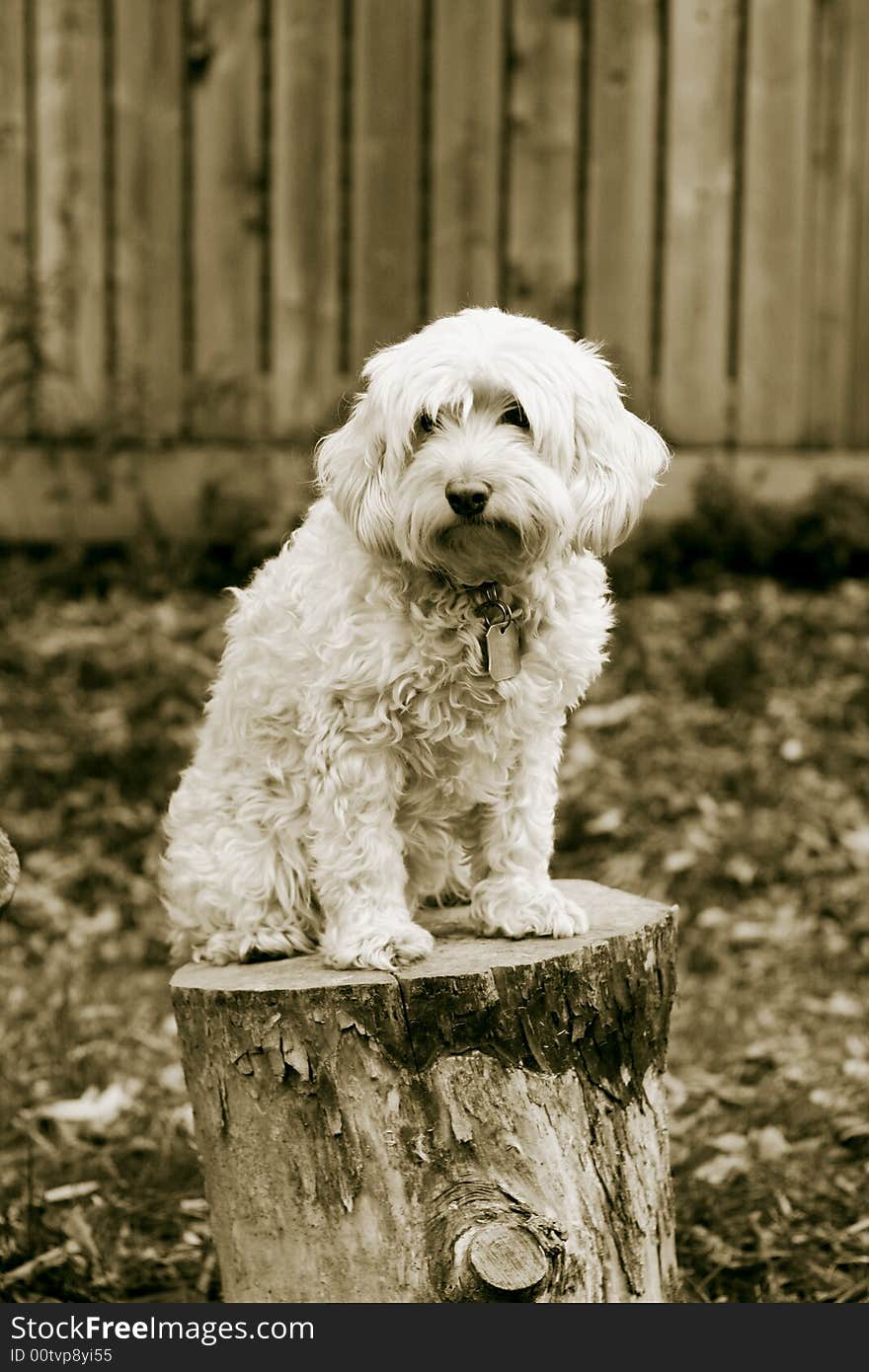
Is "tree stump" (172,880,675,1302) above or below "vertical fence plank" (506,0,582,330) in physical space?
below

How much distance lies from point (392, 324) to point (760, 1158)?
14.1 feet

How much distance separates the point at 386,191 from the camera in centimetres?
729

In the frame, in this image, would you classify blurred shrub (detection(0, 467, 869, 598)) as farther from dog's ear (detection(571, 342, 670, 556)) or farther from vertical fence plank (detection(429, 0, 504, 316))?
dog's ear (detection(571, 342, 670, 556))

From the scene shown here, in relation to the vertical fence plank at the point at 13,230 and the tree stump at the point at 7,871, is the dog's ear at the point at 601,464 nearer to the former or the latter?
the tree stump at the point at 7,871

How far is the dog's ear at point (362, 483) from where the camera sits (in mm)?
3127

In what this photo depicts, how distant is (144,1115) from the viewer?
449cm

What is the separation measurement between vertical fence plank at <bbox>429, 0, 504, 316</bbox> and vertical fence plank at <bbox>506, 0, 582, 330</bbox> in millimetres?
75

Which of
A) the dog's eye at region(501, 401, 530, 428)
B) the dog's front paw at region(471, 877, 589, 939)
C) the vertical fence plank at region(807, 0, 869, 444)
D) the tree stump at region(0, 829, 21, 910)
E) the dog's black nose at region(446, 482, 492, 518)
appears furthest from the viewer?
the vertical fence plank at region(807, 0, 869, 444)

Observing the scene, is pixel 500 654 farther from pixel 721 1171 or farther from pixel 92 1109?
pixel 92 1109

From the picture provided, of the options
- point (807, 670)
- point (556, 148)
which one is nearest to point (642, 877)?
point (807, 670)

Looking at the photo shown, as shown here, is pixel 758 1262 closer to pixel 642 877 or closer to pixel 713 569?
pixel 642 877

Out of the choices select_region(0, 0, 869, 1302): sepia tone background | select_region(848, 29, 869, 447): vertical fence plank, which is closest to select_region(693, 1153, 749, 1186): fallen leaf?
select_region(0, 0, 869, 1302): sepia tone background

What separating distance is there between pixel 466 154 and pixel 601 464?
179 inches

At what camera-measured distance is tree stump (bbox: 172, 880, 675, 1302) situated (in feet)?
10.0
